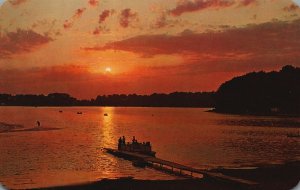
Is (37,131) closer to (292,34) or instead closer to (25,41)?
(25,41)

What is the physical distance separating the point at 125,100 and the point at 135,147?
31 cm

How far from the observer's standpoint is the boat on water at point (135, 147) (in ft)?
12.3

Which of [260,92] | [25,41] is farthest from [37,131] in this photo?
[260,92]

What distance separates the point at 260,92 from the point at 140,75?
2.59 feet

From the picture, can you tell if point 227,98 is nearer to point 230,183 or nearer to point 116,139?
point 230,183

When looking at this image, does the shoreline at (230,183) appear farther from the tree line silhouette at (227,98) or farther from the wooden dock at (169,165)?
the tree line silhouette at (227,98)

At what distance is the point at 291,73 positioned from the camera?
3631mm

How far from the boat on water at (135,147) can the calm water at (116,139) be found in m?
0.05

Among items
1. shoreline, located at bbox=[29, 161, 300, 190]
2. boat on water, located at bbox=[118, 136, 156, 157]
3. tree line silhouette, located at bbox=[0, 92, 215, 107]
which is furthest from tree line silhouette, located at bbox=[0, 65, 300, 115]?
shoreline, located at bbox=[29, 161, 300, 190]

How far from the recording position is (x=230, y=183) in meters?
3.58

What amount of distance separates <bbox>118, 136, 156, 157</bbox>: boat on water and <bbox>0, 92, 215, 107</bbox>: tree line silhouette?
24 cm

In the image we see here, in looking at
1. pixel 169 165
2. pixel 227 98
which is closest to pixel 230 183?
pixel 169 165

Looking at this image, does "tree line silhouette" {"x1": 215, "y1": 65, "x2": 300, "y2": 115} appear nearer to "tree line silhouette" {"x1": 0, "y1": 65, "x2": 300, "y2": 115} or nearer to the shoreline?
"tree line silhouette" {"x1": 0, "y1": 65, "x2": 300, "y2": 115}

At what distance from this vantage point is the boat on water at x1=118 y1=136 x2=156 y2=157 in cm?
374
